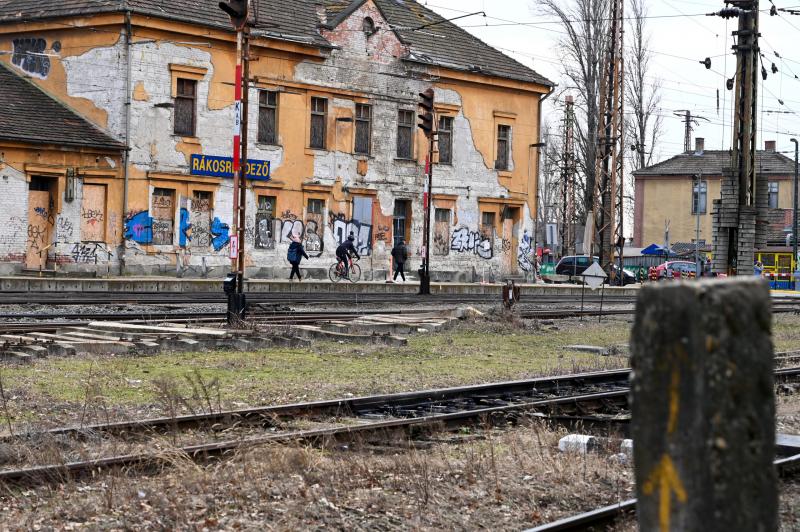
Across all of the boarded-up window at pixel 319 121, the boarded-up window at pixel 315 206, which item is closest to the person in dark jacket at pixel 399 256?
the boarded-up window at pixel 315 206

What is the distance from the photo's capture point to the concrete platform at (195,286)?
30.4 meters

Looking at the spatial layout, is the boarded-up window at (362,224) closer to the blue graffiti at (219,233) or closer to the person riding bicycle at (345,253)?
the person riding bicycle at (345,253)

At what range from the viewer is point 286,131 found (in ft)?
136

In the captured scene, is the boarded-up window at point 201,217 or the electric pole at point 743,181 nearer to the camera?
the electric pole at point 743,181

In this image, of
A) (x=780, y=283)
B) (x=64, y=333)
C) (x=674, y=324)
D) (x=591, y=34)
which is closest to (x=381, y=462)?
(x=674, y=324)

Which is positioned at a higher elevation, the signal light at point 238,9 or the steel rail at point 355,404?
the signal light at point 238,9

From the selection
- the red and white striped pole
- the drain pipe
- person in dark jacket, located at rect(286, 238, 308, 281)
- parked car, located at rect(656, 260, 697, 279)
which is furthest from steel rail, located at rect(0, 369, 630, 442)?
parked car, located at rect(656, 260, 697, 279)

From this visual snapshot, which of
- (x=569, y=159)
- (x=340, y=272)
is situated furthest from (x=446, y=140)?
(x=569, y=159)

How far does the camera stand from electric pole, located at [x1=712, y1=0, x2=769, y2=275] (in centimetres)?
2775

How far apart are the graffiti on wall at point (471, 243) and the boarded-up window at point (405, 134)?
12.6ft

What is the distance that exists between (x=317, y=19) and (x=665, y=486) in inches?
1645

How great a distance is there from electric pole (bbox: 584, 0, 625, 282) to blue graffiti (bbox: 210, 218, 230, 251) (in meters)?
15.8

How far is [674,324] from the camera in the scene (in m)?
3.07

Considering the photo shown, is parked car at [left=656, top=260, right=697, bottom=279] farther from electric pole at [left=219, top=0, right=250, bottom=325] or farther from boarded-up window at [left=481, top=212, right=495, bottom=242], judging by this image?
electric pole at [left=219, top=0, right=250, bottom=325]
